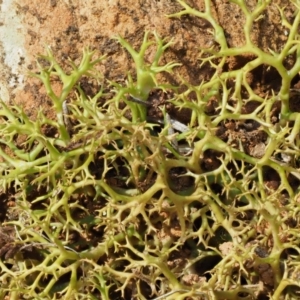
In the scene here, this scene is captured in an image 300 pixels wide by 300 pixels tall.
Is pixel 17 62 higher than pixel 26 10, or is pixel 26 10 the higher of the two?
pixel 26 10

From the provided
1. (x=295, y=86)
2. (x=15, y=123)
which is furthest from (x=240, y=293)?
(x=15, y=123)

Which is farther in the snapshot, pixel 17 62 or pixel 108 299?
pixel 17 62

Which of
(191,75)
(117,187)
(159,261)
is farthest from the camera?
(191,75)

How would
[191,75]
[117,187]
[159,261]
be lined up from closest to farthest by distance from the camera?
1. [159,261]
2. [117,187]
3. [191,75]

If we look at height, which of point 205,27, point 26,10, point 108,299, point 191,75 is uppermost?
point 26,10

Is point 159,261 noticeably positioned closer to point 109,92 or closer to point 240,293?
point 240,293

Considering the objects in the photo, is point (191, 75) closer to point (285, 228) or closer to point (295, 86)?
point (295, 86)

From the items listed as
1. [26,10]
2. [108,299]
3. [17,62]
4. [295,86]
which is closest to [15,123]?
[17,62]
